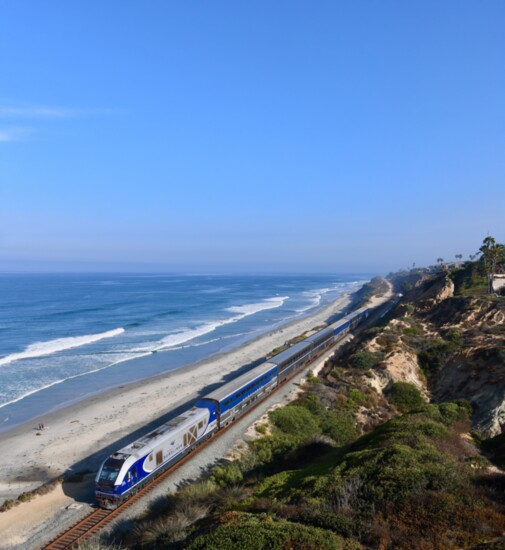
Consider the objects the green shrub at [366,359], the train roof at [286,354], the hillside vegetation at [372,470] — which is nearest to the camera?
the hillside vegetation at [372,470]

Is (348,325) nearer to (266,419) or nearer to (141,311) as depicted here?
(266,419)

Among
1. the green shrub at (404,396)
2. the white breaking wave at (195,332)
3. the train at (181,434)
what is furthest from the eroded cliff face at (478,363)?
the white breaking wave at (195,332)

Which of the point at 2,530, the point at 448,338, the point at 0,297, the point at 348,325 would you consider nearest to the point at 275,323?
the point at 348,325

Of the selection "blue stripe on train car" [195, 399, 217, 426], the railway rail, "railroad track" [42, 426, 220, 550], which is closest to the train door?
the railway rail

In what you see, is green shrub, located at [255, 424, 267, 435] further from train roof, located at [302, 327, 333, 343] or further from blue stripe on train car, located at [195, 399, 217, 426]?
train roof, located at [302, 327, 333, 343]

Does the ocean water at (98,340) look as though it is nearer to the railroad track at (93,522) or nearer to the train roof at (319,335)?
the train roof at (319,335)

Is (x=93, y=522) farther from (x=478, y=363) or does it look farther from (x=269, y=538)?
(x=478, y=363)
